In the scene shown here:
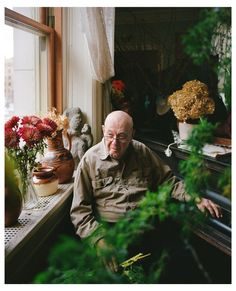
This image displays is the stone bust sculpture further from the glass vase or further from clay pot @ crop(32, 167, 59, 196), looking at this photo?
the glass vase

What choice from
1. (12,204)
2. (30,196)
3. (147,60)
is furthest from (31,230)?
(147,60)

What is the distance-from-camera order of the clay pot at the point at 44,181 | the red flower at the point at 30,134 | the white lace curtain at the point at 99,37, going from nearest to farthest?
the red flower at the point at 30,134 → the clay pot at the point at 44,181 → the white lace curtain at the point at 99,37

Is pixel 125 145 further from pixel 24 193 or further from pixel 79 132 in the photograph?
pixel 79 132

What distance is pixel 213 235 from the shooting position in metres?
1.22

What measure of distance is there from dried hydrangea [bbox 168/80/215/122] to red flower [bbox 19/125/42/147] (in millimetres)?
697

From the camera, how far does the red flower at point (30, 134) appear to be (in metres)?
1.56

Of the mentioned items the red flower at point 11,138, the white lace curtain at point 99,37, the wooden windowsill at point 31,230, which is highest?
the white lace curtain at point 99,37

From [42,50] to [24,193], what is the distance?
1.11 m

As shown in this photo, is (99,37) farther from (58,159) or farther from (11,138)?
(11,138)

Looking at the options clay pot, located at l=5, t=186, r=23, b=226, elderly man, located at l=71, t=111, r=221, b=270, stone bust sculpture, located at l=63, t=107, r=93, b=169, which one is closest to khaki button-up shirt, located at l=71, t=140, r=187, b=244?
elderly man, located at l=71, t=111, r=221, b=270

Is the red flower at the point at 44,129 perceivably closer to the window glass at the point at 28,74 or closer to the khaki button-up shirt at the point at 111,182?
the khaki button-up shirt at the point at 111,182

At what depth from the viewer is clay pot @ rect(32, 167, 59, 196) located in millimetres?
1812

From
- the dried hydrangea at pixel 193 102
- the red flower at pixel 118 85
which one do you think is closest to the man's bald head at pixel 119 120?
the dried hydrangea at pixel 193 102

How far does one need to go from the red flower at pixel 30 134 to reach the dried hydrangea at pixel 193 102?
2.29ft
